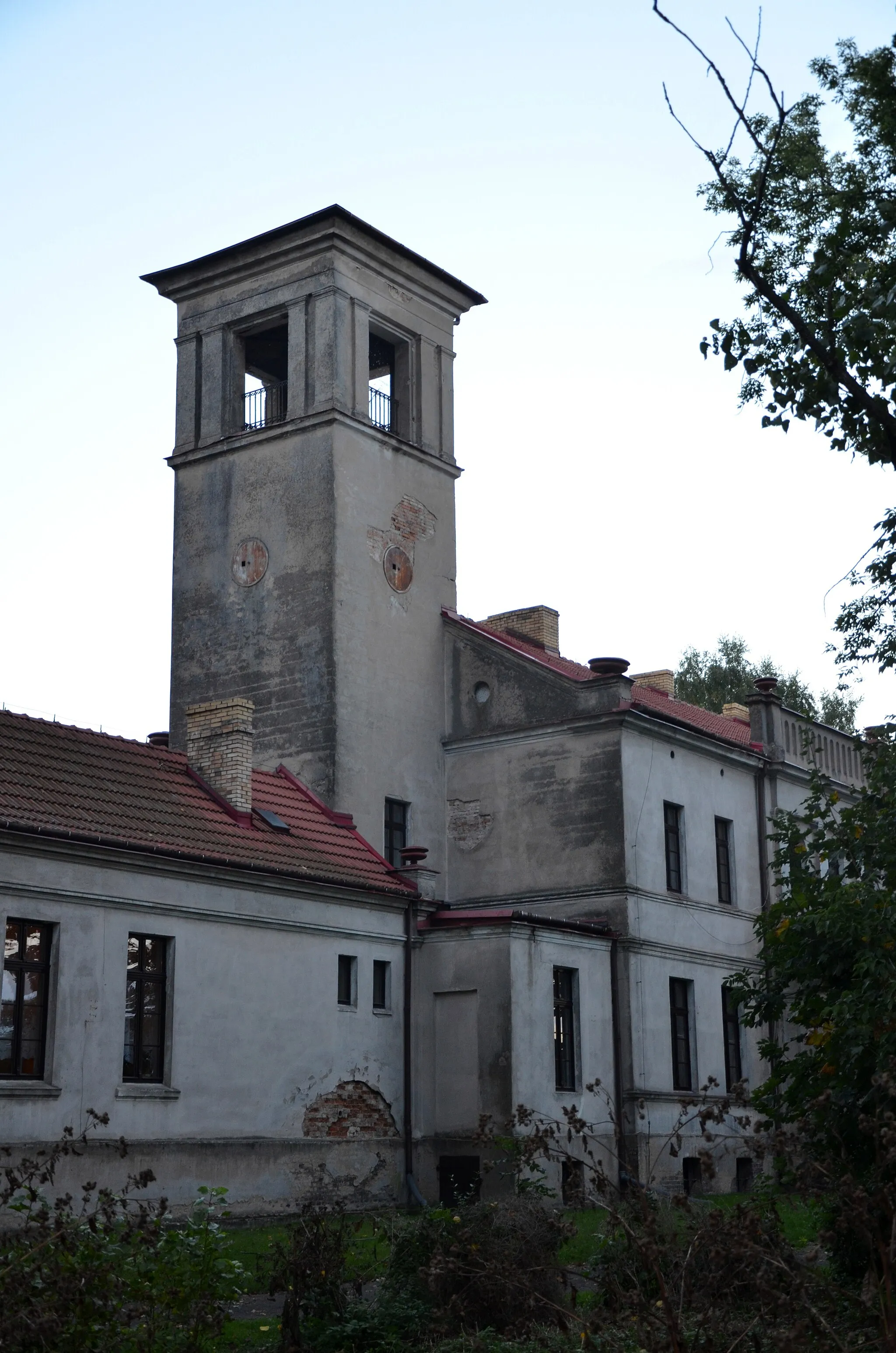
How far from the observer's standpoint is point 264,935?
890 inches

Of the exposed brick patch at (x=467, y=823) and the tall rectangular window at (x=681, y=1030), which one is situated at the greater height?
the exposed brick patch at (x=467, y=823)

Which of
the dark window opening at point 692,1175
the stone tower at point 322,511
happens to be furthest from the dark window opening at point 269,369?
the dark window opening at point 692,1175

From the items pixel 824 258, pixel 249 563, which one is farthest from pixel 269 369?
pixel 824 258

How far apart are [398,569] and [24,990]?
14.0 m

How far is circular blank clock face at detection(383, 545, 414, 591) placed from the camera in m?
30.8

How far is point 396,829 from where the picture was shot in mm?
29781

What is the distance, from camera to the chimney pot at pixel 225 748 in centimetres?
2473

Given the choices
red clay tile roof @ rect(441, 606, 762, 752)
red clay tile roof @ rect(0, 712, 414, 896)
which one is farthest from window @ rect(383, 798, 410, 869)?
red clay tile roof @ rect(441, 606, 762, 752)

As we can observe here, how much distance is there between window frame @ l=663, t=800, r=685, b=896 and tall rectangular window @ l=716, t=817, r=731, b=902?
5.31 feet

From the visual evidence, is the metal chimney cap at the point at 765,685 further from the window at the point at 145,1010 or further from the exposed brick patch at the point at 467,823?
the window at the point at 145,1010

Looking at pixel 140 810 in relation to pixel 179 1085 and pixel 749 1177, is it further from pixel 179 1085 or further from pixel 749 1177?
pixel 749 1177

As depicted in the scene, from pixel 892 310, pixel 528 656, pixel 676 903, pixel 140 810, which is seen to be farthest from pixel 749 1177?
pixel 892 310

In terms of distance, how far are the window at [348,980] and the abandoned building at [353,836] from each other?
0.09 m

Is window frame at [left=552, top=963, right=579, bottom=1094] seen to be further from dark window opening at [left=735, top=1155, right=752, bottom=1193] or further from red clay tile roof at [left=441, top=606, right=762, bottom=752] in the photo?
dark window opening at [left=735, top=1155, right=752, bottom=1193]
